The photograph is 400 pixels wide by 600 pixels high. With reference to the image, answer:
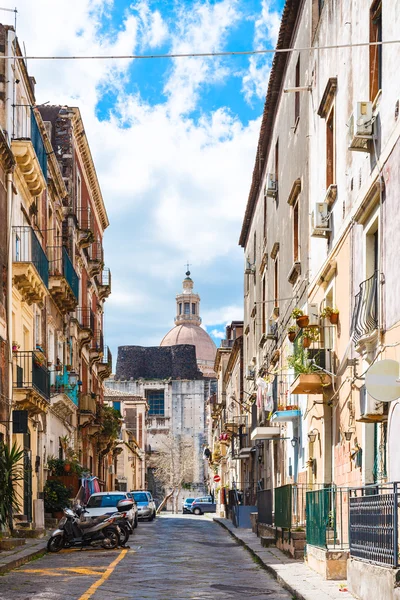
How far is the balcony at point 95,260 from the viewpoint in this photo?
157 ft

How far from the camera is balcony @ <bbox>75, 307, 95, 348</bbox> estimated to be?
4341 centimetres

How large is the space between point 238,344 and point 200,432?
55.1 metres

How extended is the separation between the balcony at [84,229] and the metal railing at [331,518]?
28.4 metres

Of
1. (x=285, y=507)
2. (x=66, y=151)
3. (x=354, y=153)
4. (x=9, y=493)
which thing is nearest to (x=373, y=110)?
(x=354, y=153)

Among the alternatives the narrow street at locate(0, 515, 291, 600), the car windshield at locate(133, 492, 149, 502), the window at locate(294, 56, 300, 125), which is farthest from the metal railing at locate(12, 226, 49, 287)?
the car windshield at locate(133, 492, 149, 502)

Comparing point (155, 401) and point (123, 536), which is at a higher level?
point (155, 401)

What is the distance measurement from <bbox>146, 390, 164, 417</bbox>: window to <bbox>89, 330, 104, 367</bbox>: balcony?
56.6 meters

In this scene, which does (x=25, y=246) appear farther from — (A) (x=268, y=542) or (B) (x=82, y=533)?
(A) (x=268, y=542)

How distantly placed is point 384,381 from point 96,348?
123 feet

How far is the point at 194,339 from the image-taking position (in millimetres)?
128750

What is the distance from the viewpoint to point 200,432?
107 m

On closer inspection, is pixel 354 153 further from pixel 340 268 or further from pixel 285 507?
pixel 285 507

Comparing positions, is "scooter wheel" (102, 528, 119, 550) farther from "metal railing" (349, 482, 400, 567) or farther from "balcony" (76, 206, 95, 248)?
"balcony" (76, 206, 95, 248)

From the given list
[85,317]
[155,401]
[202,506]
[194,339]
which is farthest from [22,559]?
[194,339]
